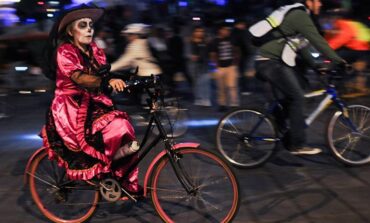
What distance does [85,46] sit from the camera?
14.3 ft

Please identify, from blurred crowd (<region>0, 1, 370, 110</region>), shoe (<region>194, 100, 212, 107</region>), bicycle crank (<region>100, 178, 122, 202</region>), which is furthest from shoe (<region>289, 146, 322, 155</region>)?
shoe (<region>194, 100, 212, 107</region>)

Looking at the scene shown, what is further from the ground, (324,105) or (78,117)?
(78,117)

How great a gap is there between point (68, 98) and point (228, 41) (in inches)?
209

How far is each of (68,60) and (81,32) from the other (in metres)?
0.28

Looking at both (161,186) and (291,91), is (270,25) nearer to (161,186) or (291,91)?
(291,91)

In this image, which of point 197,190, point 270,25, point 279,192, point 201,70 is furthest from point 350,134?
point 201,70

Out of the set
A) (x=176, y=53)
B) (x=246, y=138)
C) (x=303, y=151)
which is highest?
(x=246, y=138)

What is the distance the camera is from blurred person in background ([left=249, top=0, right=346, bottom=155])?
18.0ft

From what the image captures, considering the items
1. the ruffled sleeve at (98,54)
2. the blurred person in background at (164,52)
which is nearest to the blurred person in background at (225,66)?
the blurred person in background at (164,52)

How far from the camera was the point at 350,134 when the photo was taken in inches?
229

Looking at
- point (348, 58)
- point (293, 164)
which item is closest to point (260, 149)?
point (293, 164)

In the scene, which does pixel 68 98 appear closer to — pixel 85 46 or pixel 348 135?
pixel 85 46

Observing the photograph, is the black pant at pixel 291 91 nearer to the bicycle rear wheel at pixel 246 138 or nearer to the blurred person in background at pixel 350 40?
the bicycle rear wheel at pixel 246 138

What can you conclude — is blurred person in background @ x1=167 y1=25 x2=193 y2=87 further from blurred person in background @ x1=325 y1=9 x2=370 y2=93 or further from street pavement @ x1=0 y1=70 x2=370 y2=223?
street pavement @ x1=0 y1=70 x2=370 y2=223
